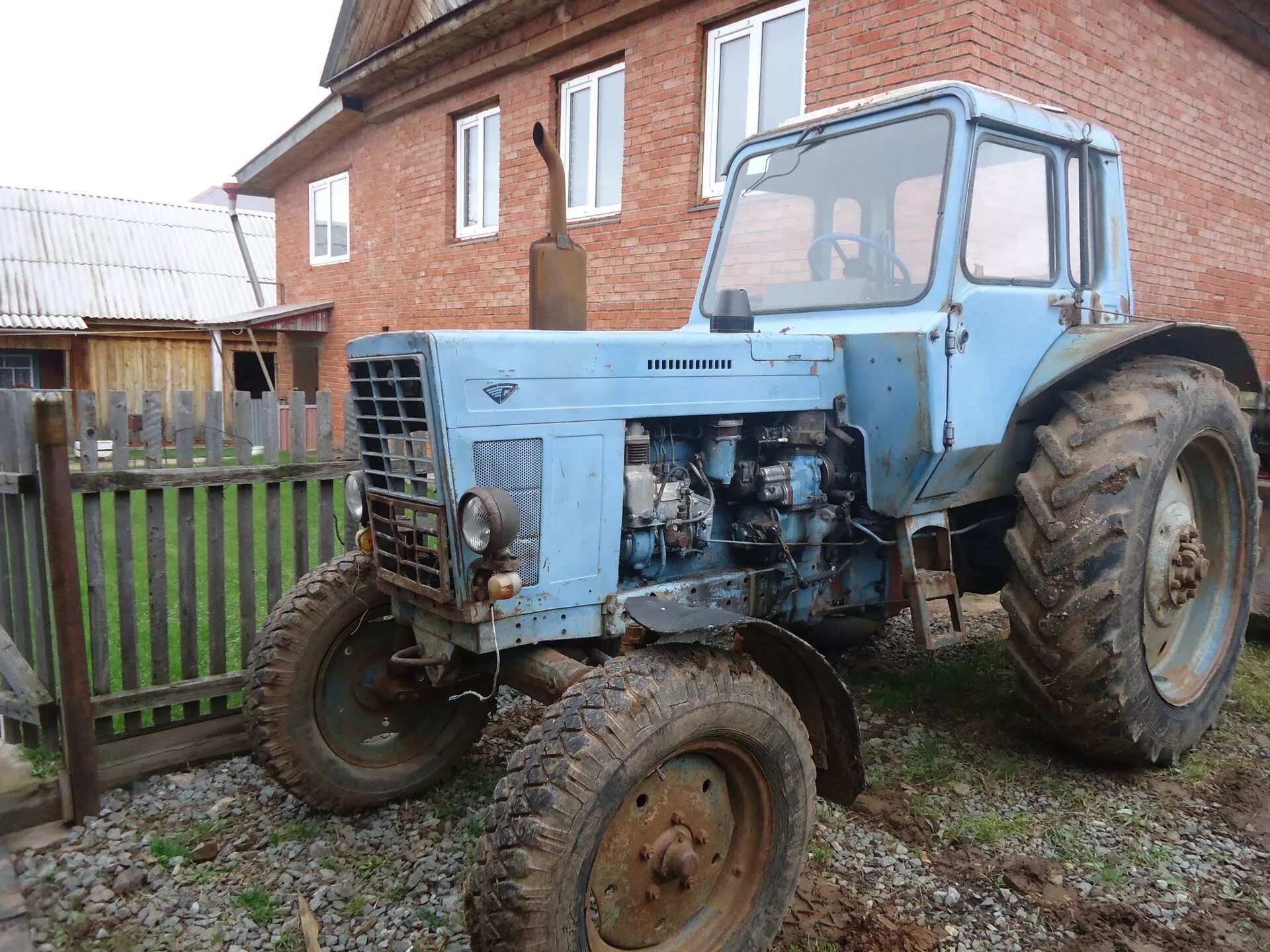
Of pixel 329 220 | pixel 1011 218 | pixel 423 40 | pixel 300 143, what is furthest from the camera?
pixel 329 220

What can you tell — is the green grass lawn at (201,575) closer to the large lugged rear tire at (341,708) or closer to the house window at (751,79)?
the large lugged rear tire at (341,708)

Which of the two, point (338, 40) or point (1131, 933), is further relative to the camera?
point (338, 40)

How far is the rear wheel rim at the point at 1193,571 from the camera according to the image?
3666mm

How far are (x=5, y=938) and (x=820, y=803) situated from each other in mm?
2603

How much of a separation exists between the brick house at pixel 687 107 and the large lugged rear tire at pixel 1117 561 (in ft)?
9.23

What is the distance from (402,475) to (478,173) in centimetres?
805

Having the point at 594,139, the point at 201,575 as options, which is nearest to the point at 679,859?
the point at 201,575

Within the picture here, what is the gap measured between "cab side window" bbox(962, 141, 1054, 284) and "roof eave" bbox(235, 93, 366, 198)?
9.54m

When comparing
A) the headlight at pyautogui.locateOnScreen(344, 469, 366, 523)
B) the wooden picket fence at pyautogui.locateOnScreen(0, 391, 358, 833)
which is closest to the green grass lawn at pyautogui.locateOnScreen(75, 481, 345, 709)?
the wooden picket fence at pyautogui.locateOnScreen(0, 391, 358, 833)

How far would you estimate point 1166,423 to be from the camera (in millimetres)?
3395

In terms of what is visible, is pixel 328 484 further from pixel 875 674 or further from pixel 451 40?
pixel 451 40

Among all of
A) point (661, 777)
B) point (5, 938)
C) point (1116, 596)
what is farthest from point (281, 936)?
point (1116, 596)

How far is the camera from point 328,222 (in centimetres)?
1340

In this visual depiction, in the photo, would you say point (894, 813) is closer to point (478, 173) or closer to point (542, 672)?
point (542, 672)
